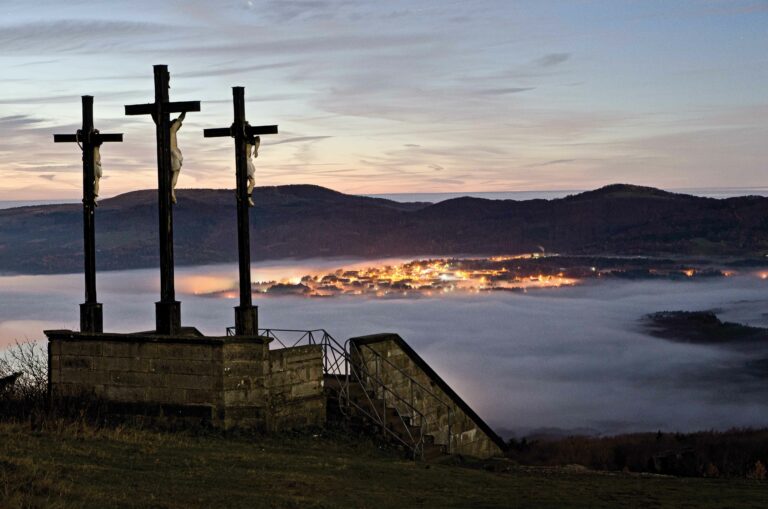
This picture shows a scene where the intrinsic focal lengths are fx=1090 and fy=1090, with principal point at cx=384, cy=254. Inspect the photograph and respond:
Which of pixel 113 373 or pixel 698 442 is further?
pixel 698 442

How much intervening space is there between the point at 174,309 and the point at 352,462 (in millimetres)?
5518

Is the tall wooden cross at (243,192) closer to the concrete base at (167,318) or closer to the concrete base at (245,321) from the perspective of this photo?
the concrete base at (245,321)

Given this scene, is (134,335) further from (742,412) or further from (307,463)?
(742,412)

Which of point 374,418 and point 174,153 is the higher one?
point 174,153

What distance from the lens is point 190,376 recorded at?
21.3 metres

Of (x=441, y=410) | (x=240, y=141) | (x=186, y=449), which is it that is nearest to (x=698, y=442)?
(x=441, y=410)

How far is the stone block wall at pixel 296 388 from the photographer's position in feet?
71.3

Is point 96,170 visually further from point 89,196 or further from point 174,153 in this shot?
point 174,153

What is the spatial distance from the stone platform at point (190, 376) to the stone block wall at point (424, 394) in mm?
3147

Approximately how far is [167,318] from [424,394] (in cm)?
793

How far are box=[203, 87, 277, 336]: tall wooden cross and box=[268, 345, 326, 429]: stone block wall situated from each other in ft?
5.00

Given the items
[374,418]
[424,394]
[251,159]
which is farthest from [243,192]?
[424,394]

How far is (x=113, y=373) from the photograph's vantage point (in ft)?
72.2

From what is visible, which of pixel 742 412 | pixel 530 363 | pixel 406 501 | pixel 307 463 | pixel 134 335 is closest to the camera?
pixel 406 501
